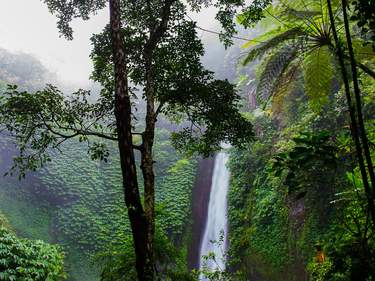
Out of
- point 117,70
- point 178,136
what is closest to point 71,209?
point 178,136

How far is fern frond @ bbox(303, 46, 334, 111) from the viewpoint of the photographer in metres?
5.29

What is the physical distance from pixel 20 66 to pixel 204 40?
15319 mm

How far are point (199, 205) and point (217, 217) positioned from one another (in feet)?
5.30

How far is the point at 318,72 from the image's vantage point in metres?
5.38

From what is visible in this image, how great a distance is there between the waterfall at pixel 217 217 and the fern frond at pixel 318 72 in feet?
26.0

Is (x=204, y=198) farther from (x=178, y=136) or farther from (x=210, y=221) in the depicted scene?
(x=178, y=136)

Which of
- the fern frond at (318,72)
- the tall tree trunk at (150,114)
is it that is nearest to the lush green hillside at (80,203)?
the tall tree trunk at (150,114)

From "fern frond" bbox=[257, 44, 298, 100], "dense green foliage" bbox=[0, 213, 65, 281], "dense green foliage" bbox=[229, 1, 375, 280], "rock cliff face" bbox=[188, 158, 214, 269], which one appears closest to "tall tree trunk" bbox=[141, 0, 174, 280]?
"dense green foliage" bbox=[229, 1, 375, 280]

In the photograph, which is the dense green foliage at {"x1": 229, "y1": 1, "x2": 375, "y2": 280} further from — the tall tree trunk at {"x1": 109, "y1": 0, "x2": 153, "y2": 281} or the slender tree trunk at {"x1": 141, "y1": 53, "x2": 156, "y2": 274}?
the slender tree trunk at {"x1": 141, "y1": 53, "x2": 156, "y2": 274}

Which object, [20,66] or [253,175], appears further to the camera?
[20,66]

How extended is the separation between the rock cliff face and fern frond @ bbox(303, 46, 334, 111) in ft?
31.1

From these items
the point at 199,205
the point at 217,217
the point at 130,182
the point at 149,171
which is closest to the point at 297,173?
the point at 130,182

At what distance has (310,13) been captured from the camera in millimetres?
5688

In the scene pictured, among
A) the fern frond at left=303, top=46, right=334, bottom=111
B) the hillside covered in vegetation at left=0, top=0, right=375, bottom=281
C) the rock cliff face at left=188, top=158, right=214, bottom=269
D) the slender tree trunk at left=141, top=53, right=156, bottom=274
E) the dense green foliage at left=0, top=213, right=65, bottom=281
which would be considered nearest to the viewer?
the hillside covered in vegetation at left=0, top=0, right=375, bottom=281
